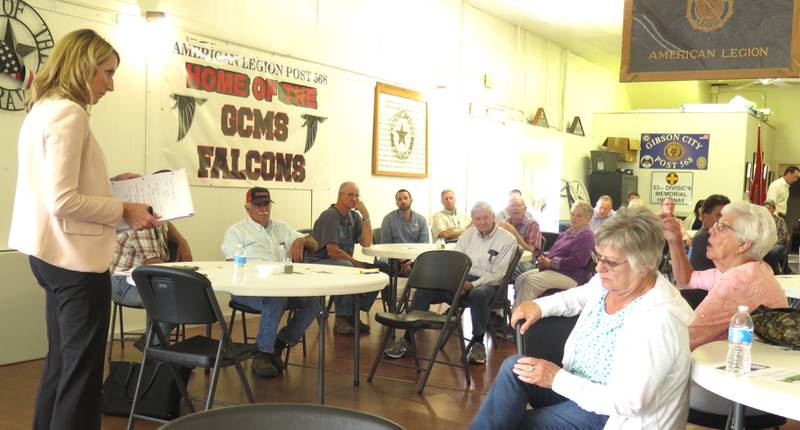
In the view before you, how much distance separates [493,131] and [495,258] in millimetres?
6149

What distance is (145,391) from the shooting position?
4.10 meters

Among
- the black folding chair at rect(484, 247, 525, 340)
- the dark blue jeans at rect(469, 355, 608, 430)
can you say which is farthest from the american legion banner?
the dark blue jeans at rect(469, 355, 608, 430)

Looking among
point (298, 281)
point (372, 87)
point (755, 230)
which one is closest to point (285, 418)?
point (755, 230)

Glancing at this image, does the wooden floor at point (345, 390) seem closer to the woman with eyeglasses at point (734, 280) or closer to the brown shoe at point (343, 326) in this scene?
the brown shoe at point (343, 326)

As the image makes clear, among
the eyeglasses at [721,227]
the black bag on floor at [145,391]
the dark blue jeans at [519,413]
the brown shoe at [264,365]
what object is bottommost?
the brown shoe at [264,365]

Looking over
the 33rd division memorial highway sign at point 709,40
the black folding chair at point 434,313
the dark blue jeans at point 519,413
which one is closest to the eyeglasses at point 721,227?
the dark blue jeans at point 519,413

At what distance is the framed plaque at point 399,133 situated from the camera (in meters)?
9.43

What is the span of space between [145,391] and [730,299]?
2.84 meters

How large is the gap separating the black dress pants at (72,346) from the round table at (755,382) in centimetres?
194

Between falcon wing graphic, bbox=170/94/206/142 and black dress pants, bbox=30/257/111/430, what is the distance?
4214 millimetres

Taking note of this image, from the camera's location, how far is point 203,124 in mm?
7059

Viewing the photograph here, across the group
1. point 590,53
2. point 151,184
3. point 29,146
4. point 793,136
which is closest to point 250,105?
point 151,184

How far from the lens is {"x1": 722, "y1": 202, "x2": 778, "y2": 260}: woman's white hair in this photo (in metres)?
3.12

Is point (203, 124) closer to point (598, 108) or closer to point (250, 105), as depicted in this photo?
point (250, 105)
